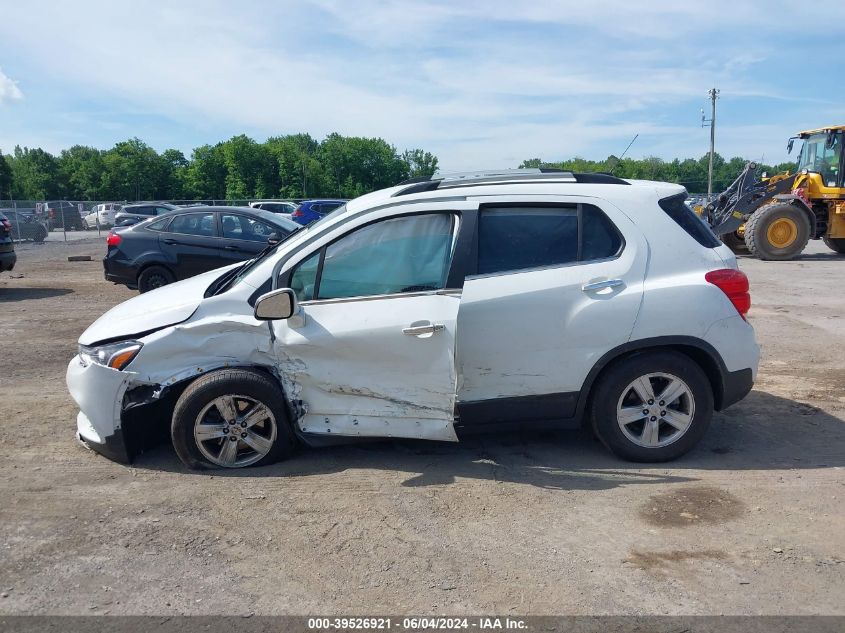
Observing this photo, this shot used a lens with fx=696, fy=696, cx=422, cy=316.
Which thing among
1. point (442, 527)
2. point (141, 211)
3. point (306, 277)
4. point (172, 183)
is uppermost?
point (172, 183)

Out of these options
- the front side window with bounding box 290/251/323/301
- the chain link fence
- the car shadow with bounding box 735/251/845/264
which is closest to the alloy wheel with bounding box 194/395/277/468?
the front side window with bounding box 290/251/323/301

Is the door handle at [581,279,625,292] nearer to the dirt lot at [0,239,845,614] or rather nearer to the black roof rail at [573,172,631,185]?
the black roof rail at [573,172,631,185]

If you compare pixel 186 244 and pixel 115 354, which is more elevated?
pixel 186 244

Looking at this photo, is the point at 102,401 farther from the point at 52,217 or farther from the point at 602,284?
the point at 52,217

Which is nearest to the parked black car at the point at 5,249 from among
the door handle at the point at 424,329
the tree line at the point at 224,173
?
the door handle at the point at 424,329

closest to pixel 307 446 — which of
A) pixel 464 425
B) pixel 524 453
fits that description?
pixel 464 425

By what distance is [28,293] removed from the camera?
43.3 feet

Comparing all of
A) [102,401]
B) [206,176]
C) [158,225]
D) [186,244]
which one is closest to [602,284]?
[102,401]

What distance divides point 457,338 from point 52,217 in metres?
32.4

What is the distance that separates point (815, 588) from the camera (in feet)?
10.5

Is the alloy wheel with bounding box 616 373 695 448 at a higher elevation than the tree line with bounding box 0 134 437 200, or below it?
below

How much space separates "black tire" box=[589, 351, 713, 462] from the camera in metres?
4.48

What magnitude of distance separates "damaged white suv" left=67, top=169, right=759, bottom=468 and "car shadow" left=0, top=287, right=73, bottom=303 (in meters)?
9.39

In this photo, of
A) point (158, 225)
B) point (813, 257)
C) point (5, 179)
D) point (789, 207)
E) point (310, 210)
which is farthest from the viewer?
point (5, 179)
